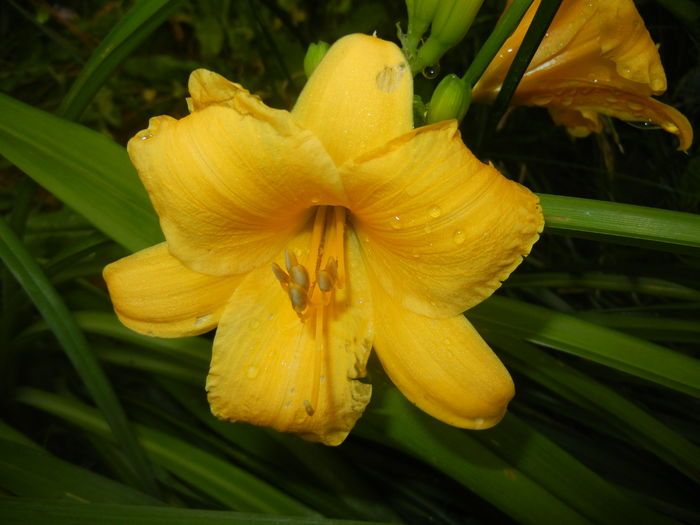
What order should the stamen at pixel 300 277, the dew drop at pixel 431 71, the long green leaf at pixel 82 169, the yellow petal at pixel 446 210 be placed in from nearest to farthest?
the yellow petal at pixel 446 210 < the stamen at pixel 300 277 < the dew drop at pixel 431 71 < the long green leaf at pixel 82 169

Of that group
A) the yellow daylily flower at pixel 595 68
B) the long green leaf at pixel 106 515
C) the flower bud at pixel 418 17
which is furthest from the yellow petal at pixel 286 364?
the yellow daylily flower at pixel 595 68

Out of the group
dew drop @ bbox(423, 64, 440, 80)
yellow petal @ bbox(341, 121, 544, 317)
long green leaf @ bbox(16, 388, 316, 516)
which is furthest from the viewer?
long green leaf @ bbox(16, 388, 316, 516)

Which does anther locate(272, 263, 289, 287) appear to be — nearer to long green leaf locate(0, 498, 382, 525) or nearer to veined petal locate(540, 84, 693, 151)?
long green leaf locate(0, 498, 382, 525)

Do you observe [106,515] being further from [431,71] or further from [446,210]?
[431,71]

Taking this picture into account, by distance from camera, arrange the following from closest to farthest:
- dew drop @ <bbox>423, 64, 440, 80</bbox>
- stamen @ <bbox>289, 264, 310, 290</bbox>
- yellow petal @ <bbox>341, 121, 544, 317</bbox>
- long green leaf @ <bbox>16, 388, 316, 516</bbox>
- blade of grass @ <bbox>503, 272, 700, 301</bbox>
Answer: yellow petal @ <bbox>341, 121, 544, 317</bbox>
stamen @ <bbox>289, 264, 310, 290</bbox>
dew drop @ <bbox>423, 64, 440, 80</bbox>
long green leaf @ <bbox>16, 388, 316, 516</bbox>
blade of grass @ <bbox>503, 272, 700, 301</bbox>

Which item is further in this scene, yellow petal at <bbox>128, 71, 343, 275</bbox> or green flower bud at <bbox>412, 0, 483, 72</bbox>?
green flower bud at <bbox>412, 0, 483, 72</bbox>

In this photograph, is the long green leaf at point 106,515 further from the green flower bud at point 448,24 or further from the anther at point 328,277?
the green flower bud at point 448,24

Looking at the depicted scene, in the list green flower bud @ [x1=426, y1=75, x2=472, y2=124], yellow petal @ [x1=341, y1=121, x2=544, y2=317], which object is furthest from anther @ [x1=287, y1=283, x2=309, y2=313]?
green flower bud @ [x1=426, y1=75, x2=472, y2=124]
